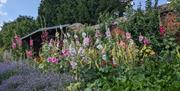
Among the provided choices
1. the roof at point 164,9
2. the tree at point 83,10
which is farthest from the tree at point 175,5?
the tree at point 83,10

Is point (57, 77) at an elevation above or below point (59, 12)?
below

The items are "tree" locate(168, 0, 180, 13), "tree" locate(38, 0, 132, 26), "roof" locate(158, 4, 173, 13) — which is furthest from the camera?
"tree" locate(38, 0, 132, 26)

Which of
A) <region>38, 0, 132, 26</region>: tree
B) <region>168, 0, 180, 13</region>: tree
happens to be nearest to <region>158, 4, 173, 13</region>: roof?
<region>168, 0, 180, 13</region>: tree

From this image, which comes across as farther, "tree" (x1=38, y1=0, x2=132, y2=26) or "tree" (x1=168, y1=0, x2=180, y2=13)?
"tree" (x1=38, y1=0, x2=132, y2=26)

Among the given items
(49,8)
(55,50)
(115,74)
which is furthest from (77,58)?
(49,8)

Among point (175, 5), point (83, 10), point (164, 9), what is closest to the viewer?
point (175, 5)

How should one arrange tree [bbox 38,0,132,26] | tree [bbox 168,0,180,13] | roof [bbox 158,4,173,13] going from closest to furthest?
tree [bbox 168,0,180,13] → roof [bbox 158,4,173,13] → tree [bbox 38,0,132,26]

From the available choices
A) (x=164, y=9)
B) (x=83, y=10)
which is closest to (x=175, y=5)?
(x=164, y=9)

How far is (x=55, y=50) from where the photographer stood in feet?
38.6

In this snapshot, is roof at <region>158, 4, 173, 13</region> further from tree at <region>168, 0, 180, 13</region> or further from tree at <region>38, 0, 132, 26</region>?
tree at <region>38, 0, 132, 26</region>

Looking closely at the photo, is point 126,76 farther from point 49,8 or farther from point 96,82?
point 49,8

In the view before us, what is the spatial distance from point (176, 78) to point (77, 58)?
7.35ft

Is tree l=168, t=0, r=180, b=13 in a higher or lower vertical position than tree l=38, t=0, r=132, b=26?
lower

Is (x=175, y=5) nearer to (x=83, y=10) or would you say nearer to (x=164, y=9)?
(x=164, y=9)
